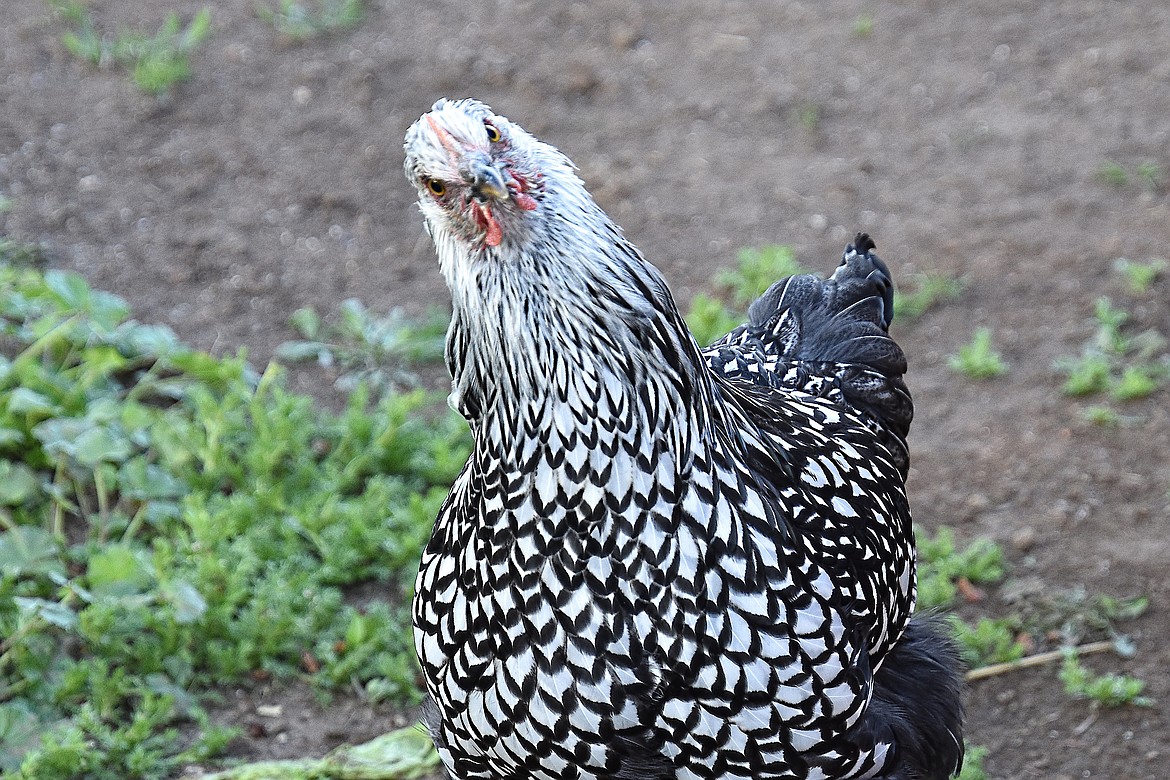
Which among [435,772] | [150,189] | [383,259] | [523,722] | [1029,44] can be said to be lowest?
[435,772]

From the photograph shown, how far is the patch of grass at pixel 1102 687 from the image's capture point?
325 cm

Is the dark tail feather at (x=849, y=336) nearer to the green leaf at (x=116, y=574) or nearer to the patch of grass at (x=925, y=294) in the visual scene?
the patch of grass at (x=925, y=294)

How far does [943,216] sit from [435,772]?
3441 mm

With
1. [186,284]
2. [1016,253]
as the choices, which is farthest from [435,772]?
[1016,253]

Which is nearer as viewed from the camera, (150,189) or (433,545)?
(433,545)

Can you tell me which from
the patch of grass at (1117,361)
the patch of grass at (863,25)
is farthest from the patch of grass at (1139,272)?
the patch of grass at (863,25)

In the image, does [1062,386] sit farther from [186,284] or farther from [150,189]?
[150,189]

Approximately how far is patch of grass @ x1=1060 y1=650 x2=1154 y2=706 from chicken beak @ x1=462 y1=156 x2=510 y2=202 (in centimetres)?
236

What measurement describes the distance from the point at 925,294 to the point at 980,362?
1.59 ft

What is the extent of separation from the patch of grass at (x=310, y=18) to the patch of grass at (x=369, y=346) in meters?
2.34

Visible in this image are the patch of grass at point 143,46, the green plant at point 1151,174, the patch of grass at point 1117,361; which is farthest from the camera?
the patch of grass at point 143,46

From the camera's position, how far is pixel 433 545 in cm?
233

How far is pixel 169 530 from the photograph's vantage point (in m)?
3.75

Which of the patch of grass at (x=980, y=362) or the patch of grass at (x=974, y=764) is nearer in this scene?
the patch of grass at (x=974, y=764)
